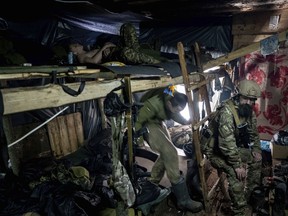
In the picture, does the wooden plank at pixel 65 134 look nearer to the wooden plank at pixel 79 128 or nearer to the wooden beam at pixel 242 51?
the wooden plank at pixel 79 128

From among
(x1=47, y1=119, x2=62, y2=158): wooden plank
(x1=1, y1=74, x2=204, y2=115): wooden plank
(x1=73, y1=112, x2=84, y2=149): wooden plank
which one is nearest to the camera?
(x1=1, y1=74, x2=204, y2=115): wooden plank

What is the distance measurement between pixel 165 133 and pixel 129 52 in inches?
86.7

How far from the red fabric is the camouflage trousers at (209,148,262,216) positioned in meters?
2.63

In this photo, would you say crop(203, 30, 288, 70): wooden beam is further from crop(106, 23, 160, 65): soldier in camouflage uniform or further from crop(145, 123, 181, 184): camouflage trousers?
crop(145, 123, 181, 184): camouflage trousers

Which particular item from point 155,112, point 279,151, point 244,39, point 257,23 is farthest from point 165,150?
point 257,23

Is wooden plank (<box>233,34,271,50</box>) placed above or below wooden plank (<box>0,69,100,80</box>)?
above

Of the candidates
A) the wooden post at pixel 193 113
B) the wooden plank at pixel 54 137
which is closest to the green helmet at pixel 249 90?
the wooden post at pixel 193 113

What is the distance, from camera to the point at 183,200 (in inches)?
203

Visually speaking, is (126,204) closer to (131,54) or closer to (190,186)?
(131,54)

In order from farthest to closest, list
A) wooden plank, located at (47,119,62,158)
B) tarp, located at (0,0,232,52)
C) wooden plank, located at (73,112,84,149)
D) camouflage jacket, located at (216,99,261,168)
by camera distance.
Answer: wooden plank, located at (73,112,84,149)
wooden plank, located at (47,119,62,158)
tarp, located at (0,0,232,52)
camouflage jacket, located at (216,99,261,168)

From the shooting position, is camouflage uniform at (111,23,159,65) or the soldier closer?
camouflage uniform at (111,23,159,65)

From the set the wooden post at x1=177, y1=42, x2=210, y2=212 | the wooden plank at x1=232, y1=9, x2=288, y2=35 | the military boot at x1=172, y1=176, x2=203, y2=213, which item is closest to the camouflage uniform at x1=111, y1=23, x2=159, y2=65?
the wooden post at x1=177, y1=42, x2=210, y2=212

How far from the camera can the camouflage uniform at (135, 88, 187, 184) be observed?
205 inches

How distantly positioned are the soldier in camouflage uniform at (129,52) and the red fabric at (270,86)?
4.43 metres
